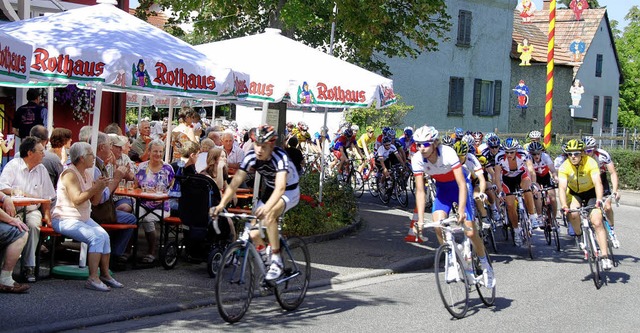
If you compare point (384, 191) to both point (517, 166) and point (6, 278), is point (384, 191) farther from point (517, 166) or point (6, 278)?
point (6, 278)

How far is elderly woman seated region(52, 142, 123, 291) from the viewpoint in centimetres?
973

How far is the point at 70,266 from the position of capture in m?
10.5

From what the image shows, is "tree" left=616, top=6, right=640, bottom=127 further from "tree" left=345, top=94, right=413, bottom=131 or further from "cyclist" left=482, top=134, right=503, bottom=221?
"cyclist" left=482, top=134, right=503, bottom=221

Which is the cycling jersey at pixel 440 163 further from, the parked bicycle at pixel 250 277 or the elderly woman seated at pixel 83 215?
the elderly woman seated at pixel 83 215

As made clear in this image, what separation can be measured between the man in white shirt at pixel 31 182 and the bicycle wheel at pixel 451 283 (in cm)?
417

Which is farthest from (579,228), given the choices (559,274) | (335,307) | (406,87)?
(406,87)

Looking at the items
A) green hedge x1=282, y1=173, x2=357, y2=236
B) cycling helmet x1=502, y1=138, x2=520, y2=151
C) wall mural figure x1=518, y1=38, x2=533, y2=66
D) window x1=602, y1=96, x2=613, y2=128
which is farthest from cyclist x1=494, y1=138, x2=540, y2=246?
window x1=602, y1=96, x2=613, y2=128

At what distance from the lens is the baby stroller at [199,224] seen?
11078mm

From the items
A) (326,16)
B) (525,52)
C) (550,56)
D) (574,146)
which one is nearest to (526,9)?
(525,52)

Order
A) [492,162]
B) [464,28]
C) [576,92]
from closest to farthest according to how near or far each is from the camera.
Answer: [492,162] < [464,28] < [576,92]

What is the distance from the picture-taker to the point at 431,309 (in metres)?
10.1

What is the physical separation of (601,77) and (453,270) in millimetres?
49799

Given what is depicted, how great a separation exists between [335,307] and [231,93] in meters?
3.22

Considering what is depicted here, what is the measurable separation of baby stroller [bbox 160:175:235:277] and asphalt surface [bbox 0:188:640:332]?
0.22 metres
